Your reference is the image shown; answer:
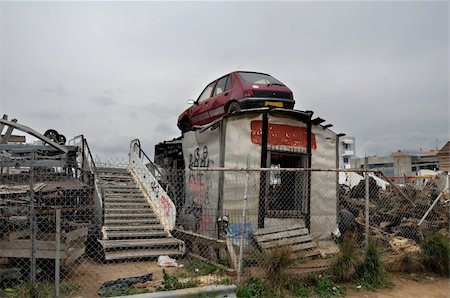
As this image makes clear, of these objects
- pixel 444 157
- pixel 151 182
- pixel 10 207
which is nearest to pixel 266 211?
pixel 151 182

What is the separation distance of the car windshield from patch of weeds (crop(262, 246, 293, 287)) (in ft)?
16.3

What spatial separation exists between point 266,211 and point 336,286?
2.52m

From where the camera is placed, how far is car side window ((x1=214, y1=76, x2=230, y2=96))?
987 centimetres

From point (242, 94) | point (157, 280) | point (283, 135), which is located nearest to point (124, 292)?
point (157, 280)

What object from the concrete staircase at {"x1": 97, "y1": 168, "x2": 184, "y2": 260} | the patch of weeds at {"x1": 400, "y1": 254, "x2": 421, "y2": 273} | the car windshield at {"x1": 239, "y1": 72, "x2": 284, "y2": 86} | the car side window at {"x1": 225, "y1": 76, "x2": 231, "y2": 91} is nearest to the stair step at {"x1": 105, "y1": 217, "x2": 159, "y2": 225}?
the concrete staircase at {"x1": 97, "y1": 168, "x2": 184, "y2": 260}

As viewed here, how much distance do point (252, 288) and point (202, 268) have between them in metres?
1.66

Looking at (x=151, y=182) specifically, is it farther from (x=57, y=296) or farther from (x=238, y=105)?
(x=57, y=296)

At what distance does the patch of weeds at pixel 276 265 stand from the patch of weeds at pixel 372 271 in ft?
5.17

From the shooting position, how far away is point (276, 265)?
541 cm

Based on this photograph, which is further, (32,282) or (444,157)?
(444,157)

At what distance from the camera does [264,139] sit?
8203 mm

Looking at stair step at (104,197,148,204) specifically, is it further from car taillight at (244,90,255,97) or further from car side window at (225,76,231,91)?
car taillight at (244,90,255,97)

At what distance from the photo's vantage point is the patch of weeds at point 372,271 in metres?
6.10

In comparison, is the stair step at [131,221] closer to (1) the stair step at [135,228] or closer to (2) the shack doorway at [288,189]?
(1) the stair step at [135,228]
